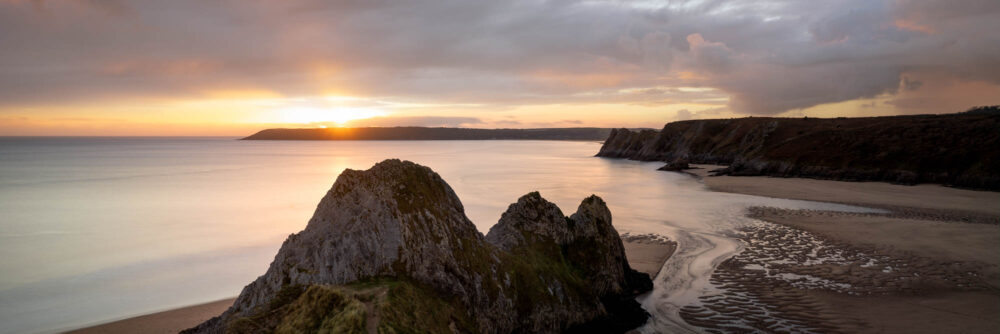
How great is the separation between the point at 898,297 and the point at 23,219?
149 feet

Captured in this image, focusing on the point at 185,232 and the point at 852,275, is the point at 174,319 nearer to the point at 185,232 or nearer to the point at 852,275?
the point at 185,232

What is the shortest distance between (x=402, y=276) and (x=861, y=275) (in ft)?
47.4

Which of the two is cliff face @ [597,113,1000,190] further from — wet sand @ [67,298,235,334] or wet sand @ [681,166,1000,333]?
wet sand @ [67,298,235,334]

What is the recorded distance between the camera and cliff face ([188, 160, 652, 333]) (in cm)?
592

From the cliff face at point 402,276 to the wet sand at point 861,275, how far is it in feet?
13.0

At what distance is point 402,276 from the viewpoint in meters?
7.29

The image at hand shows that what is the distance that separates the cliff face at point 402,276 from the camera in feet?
19.4

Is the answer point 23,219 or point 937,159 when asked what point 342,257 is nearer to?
point 23,219

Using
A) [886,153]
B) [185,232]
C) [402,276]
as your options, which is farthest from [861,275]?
[886,153]

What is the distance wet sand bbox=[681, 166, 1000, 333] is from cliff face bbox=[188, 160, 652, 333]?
3.96 m

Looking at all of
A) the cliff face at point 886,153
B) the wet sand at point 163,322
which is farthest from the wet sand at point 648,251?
the cliff face at point 886,153

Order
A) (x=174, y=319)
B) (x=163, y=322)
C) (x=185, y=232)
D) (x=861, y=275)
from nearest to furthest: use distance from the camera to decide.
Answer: (x=163, y=322) → (x=174, y=319) → (x=861, y=275) → (x=185, y=232)

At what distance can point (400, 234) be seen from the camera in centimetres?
764

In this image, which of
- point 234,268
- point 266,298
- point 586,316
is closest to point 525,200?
point 586,316
